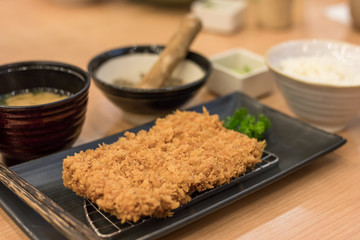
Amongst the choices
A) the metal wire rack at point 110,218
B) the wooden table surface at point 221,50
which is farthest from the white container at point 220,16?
the metal wire rack at point 110,218

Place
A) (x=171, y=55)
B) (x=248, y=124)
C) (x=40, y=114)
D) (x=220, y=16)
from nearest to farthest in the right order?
(x=40, y=114) < (x=248, y=124) < (x=171, y=55) < (x=220, y=16)

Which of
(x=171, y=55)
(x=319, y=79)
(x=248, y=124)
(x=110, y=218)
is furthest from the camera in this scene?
(x=171, y=55)

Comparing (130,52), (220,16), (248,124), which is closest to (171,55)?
(130,52)

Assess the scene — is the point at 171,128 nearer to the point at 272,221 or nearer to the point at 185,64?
the point at 272,221

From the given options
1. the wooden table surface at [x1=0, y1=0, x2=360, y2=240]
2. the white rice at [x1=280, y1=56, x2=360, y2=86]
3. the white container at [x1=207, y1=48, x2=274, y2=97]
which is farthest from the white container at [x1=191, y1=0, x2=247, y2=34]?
the white rice at [x1=280, y1=56, x2=360, y2=86]

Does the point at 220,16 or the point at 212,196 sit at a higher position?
the point at 220,16

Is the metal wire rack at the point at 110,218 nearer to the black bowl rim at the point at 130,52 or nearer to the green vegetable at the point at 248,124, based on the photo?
the green vegetable at the point at 248,124

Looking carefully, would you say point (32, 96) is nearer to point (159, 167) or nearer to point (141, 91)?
point (141, 91)
